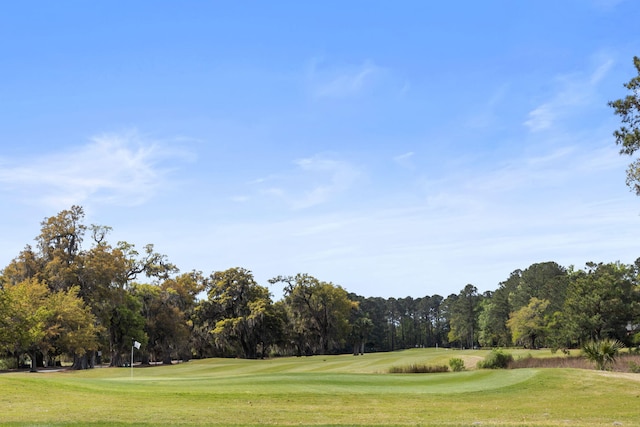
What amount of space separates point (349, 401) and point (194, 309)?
66.6 metres

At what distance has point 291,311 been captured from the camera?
309 feet

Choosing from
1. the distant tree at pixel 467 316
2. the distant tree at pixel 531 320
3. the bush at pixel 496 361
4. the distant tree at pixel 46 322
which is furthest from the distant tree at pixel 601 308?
the distant tree at pixel 467 316

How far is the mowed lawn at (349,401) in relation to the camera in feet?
58.4

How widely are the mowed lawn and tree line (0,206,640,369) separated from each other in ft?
90.8

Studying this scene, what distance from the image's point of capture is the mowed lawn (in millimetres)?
17812

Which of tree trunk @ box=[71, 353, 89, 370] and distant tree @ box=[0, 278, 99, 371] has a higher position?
distant tree @ box=[0, 278, 99, 371]

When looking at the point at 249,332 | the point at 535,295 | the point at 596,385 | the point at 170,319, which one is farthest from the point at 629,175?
the point at 535,295

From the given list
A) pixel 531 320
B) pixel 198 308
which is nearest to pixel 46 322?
pixel 198 308

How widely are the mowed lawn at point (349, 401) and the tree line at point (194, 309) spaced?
27.7 m

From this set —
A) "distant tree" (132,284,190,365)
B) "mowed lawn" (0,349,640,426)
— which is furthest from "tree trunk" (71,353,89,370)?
"mowed lawn" (0,349,640,426)

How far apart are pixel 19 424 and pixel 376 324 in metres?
133

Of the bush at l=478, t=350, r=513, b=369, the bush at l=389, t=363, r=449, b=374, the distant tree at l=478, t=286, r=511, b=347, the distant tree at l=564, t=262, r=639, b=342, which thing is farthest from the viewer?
the distant tree at l=478, t=286, r=511, b=347

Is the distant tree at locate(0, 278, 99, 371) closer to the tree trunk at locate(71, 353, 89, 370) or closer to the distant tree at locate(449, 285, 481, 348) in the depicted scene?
the tree trunk at locate(71, 353, 89, 370)

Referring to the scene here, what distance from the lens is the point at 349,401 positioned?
24.3 m
